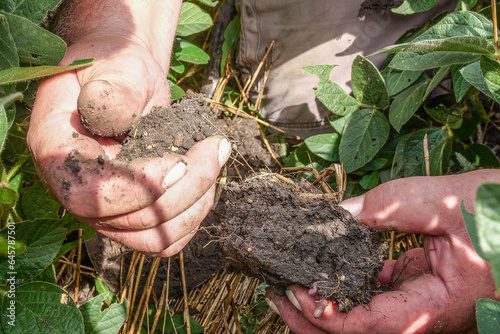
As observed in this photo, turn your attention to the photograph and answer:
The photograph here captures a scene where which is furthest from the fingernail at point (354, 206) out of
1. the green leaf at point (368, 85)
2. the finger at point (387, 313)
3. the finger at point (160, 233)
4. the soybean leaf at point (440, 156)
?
the green leaf at point (368, 85)

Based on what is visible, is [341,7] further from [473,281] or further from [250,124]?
[473,281]

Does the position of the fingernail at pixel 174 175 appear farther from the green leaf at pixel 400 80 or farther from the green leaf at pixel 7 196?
the green leaf at pixel 400 80

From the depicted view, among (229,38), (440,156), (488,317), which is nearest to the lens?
(488,317)

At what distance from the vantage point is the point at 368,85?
186cm

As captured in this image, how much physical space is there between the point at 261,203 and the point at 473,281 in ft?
2.44

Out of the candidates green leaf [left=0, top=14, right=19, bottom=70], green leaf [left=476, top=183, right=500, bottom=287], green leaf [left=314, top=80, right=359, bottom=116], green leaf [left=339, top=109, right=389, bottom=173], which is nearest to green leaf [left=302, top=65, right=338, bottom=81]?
green leaf [left=314, top=80, right=359, bottom=116]

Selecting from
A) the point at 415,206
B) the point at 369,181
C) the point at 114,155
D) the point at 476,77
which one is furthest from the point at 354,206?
the point at 114,155

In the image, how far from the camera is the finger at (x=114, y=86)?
111 centimetres

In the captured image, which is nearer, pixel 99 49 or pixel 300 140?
pixel 99 49

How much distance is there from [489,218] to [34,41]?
1152mm

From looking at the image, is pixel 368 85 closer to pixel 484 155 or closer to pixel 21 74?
pixel 484 155

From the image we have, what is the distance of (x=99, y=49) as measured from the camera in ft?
4.34

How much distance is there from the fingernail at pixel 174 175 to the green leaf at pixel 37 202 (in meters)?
0.62

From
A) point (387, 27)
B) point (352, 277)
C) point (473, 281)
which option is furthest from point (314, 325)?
point (387, 27)
